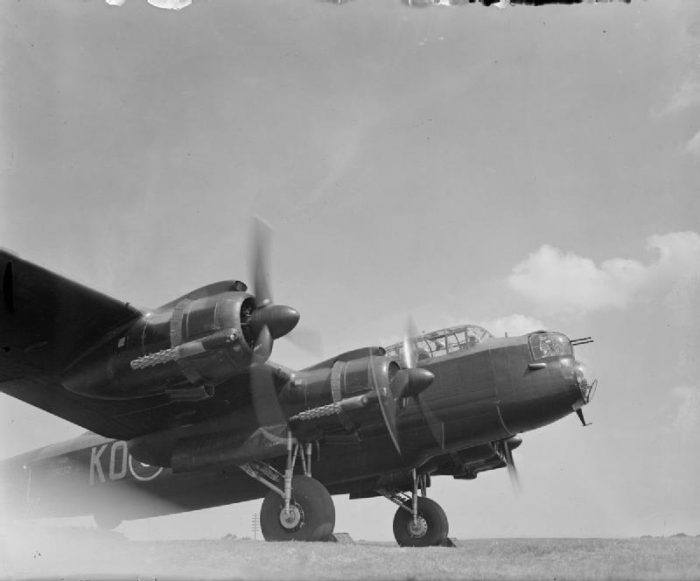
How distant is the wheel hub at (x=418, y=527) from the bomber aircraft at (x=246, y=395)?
24 mm

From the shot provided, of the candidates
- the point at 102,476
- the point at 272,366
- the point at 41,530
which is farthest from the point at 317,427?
the point at 102,476

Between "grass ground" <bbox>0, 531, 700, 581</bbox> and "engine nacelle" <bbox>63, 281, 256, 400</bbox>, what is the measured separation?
231 centimetres

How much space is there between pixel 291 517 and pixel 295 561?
2859 mm

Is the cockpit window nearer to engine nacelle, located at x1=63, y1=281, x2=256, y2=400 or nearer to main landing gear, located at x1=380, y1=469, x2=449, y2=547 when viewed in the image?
main landing gear, located at x1=380, y1=469, x2=449, y2=547

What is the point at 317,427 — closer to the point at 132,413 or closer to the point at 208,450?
the point at 208,450

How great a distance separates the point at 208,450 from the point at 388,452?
351 cm

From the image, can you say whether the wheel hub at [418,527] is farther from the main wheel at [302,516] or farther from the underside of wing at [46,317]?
the underside of wing at [46,317]

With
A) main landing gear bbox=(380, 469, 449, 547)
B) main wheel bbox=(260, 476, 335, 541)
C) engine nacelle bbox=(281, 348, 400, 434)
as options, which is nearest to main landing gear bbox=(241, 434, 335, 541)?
main wheel bbox=(260, 476, 335, 541)

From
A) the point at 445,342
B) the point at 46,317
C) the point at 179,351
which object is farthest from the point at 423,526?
the point at 46,317

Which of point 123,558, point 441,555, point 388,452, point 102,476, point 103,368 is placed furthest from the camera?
point 102,476

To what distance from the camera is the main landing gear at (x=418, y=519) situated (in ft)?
53.6

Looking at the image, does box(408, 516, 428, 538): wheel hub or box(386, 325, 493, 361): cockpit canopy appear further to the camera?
box(408, 516, 428, 538): wheel hub

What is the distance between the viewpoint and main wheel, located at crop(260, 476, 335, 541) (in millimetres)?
12156

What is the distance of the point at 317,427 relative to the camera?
496 inches
